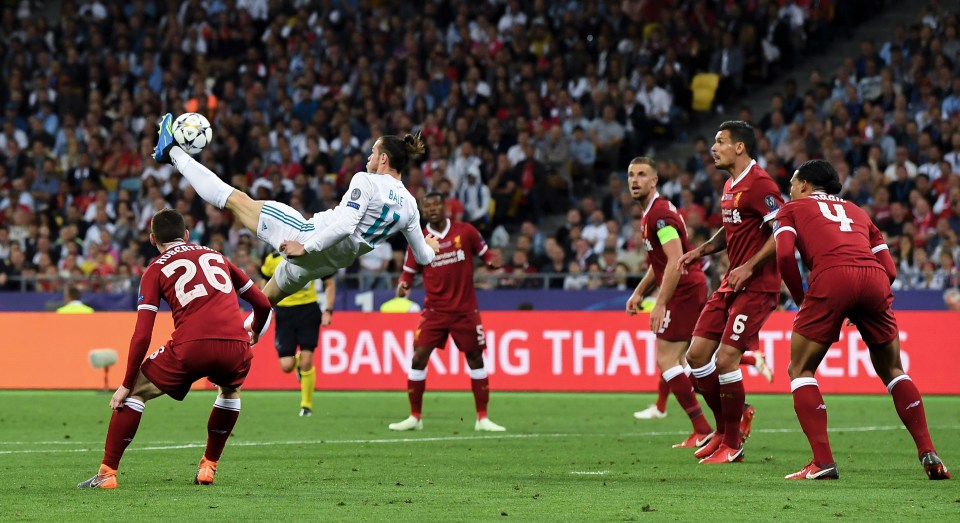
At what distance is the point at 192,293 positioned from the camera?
9359mm

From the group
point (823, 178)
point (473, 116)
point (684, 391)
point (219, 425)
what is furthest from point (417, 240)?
point (473, 116)

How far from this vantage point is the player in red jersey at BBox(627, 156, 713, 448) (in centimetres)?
1192

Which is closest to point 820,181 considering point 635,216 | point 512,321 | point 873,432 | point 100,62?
point 873,432

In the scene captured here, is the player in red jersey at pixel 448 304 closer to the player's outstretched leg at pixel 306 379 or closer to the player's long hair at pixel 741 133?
the player's outstretched leg at pixel 306 379

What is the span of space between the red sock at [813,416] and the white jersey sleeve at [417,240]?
3275 millimetres

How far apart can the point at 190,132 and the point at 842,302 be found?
16.6ft

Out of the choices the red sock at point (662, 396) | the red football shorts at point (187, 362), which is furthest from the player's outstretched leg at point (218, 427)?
the red sock at point (662, 396)

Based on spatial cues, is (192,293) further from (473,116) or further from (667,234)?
(473,116)

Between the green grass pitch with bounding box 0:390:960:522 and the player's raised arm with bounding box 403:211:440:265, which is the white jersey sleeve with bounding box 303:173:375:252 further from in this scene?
the green grass pitch with bounding box 0:390:960:522

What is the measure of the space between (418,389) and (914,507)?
784cm

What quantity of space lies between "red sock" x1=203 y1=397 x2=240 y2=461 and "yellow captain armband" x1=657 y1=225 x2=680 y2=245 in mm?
4056

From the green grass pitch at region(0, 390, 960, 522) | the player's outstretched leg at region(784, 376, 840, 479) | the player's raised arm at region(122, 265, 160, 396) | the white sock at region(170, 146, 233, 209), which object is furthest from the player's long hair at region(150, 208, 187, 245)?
the player's outstretched leg at region(784, 376, 840, 479)

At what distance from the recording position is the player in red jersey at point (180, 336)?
925 cm

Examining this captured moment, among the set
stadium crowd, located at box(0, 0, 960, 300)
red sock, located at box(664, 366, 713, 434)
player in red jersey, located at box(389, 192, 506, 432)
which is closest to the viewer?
red sock, located at box(664, 366, 713, 434)
